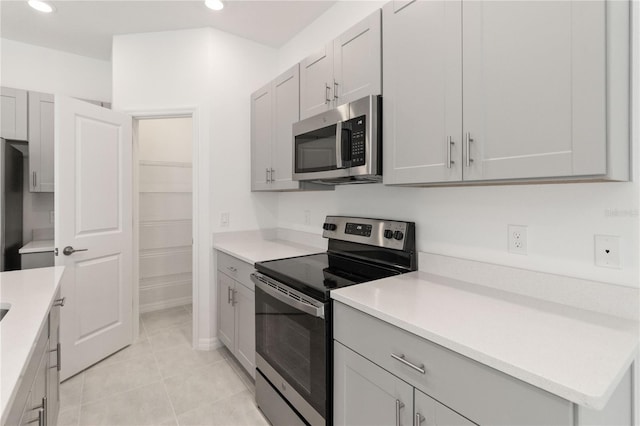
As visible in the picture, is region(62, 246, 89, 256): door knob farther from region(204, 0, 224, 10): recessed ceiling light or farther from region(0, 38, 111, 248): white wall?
region(204, 0, 224, 10): recessed ceiling light

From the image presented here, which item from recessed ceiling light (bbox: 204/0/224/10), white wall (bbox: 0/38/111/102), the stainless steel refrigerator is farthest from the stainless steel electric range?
white wall (bbox: 0/38/111/102)

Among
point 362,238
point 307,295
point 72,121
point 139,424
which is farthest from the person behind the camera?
point 72,121

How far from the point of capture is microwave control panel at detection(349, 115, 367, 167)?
62.9 inches

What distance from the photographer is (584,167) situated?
37.0 inches

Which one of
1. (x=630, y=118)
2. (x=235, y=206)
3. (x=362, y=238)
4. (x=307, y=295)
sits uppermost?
(x=630, y=118)

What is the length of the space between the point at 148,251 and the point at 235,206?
1488mm

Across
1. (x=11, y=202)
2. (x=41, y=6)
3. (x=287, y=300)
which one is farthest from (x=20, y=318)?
(x=41, y=6)

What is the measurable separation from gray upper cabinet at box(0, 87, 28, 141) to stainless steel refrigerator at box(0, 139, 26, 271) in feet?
0.34

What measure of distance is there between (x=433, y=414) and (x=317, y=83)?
1807 millimetres

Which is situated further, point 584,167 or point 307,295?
point 307,295

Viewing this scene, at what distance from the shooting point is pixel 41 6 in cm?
237

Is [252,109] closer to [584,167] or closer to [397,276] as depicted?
[397,276]

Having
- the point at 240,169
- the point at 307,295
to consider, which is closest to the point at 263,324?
the point at 307,295

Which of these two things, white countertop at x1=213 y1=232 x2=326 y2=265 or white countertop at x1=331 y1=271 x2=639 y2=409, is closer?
white countertop at x1=331 y1=271 x2=639 y2=409
